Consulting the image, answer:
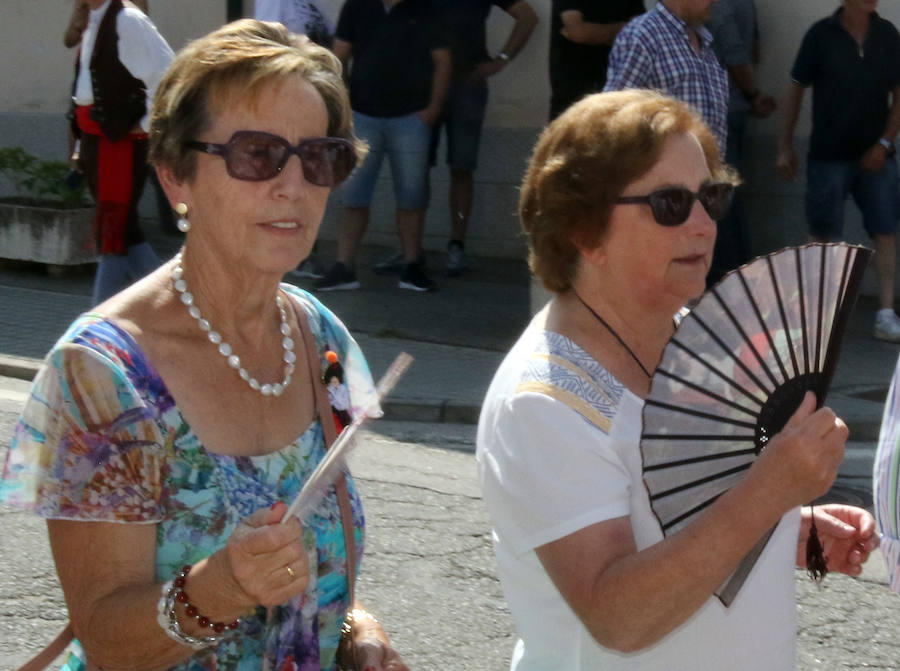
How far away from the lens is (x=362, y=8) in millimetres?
9469

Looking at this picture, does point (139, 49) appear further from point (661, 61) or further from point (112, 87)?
point (661, 61)

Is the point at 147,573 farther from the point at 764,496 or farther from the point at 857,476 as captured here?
the point at 857,476

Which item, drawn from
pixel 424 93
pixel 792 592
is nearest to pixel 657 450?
pixel 792 592

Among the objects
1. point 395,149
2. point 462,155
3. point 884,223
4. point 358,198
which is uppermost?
point 884,223

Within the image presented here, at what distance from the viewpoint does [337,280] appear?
9891mm

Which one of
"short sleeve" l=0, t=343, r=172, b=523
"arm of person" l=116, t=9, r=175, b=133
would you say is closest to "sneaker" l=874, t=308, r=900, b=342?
"arm of person" l=116, t=9, r=175, b=133

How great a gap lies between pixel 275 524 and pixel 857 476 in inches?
188

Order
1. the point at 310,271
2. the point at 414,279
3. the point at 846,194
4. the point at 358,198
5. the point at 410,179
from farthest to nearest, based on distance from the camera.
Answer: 1. the point at 310,271
2. the point at 414,279
3. the point at 410,179
4. the point at 358,198
5. the point at 846,194

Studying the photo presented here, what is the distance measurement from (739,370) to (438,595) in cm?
276

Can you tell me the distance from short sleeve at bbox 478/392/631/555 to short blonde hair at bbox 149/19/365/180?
594 mm

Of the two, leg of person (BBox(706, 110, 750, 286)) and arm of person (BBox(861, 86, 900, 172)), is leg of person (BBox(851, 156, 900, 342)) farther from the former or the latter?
leg of person (BBox(706, 110, 750, 286))

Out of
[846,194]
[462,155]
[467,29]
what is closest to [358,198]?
[462,155]

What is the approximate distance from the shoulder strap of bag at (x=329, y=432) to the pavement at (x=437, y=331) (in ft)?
12.7

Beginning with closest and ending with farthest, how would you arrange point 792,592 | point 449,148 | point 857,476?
point 792,592 → point 857,476 → point 449,148
